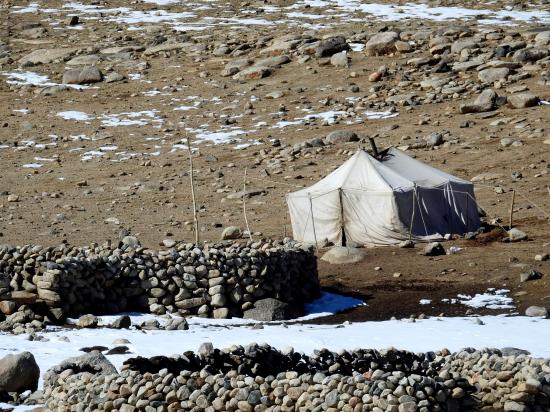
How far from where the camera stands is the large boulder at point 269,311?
1642 cm

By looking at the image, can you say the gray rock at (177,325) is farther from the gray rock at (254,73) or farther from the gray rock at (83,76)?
the gray rock at (83,76)

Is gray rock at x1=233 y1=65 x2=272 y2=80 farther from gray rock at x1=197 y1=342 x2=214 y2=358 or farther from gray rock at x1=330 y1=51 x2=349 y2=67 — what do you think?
gray rock at x1=197 y1=342 x2=214 y2=358

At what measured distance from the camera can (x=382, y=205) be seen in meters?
22.4

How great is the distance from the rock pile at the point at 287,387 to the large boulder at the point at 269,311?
15.3 ft

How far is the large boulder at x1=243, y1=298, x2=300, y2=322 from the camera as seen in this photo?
16.4 m

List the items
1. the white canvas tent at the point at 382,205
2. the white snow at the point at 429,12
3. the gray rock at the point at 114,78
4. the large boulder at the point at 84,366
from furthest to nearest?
the white snow at the point at 429,12, the gray rock at the point at 114,78, the white canvas tent at the point at 382,205, the large boulder at the point at 84,366

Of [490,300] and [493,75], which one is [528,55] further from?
[490,300]

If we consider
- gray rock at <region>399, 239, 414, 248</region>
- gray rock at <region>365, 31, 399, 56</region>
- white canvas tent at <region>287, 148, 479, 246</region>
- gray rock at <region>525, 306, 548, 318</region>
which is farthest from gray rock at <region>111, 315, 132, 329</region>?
gray rock at <region>365, 31, 399, 56</region>

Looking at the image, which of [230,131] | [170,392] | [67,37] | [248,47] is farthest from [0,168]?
[170,392]

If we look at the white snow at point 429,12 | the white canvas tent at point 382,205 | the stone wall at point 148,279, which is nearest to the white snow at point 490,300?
the stone wall at point 148,279

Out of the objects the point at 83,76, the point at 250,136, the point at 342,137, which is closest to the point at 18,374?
the point at 342,137

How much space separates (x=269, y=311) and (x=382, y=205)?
638 centimetres

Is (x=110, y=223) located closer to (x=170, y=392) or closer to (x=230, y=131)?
(x=230, y=131)

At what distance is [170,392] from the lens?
10.2 meters
